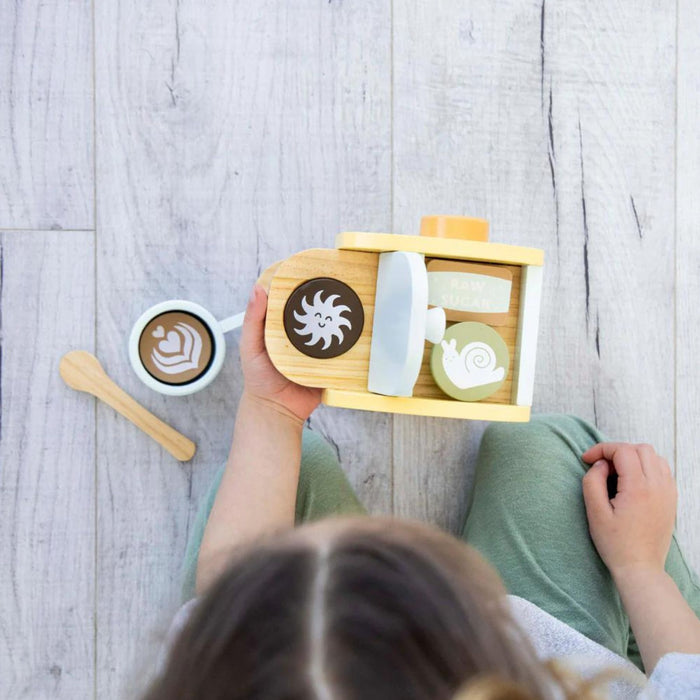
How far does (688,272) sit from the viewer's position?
0.87 metres

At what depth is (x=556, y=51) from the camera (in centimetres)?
84

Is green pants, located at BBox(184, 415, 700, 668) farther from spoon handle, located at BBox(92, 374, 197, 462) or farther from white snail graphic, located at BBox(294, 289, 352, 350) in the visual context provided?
white snail graphic, located at BBox(294, 289, 352, 350)

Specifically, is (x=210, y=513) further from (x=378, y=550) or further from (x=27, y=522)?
(x=378, y=550)

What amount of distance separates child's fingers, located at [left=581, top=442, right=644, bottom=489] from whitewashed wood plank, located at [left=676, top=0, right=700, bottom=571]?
0.40 ft

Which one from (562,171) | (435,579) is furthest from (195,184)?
(435,579)

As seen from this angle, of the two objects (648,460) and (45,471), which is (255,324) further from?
(648,460)

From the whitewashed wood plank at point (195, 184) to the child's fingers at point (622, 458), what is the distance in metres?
0.32

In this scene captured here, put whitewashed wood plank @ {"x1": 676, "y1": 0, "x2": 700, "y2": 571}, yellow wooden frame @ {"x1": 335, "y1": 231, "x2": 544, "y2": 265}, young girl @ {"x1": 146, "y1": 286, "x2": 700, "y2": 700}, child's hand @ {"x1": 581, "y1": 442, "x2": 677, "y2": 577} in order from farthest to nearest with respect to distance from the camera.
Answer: whitewashed wood plank @ {"x1": 676, "y1": 0, "x2": 700, "y2": 571}
child's hand @ {"x1": 581, "y1": 442, "x2": 677, "y2": 577}
yellow wooden frame @ {"x1": 335, "y1": 231, "x2": 544, "y2": 265}
young girl @ {"x1": 146, "y1": 286, "x2": 700, "y2": 700}

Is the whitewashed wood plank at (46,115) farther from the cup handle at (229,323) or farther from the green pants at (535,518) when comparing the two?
the green pants at (535,518)

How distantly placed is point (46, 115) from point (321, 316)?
38 cm

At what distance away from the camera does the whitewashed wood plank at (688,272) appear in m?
0.86

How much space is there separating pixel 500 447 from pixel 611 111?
0.39m

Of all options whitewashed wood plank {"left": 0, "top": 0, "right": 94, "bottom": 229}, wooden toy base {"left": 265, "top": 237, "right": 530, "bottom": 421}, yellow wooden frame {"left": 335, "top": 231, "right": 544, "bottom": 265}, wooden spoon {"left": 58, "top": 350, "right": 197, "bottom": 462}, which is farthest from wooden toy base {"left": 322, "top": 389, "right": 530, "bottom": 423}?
whitewashed wood plank {"left": 0, "top": 0, "right": 94, "bottom": 229}

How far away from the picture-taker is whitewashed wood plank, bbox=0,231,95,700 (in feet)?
2.61
